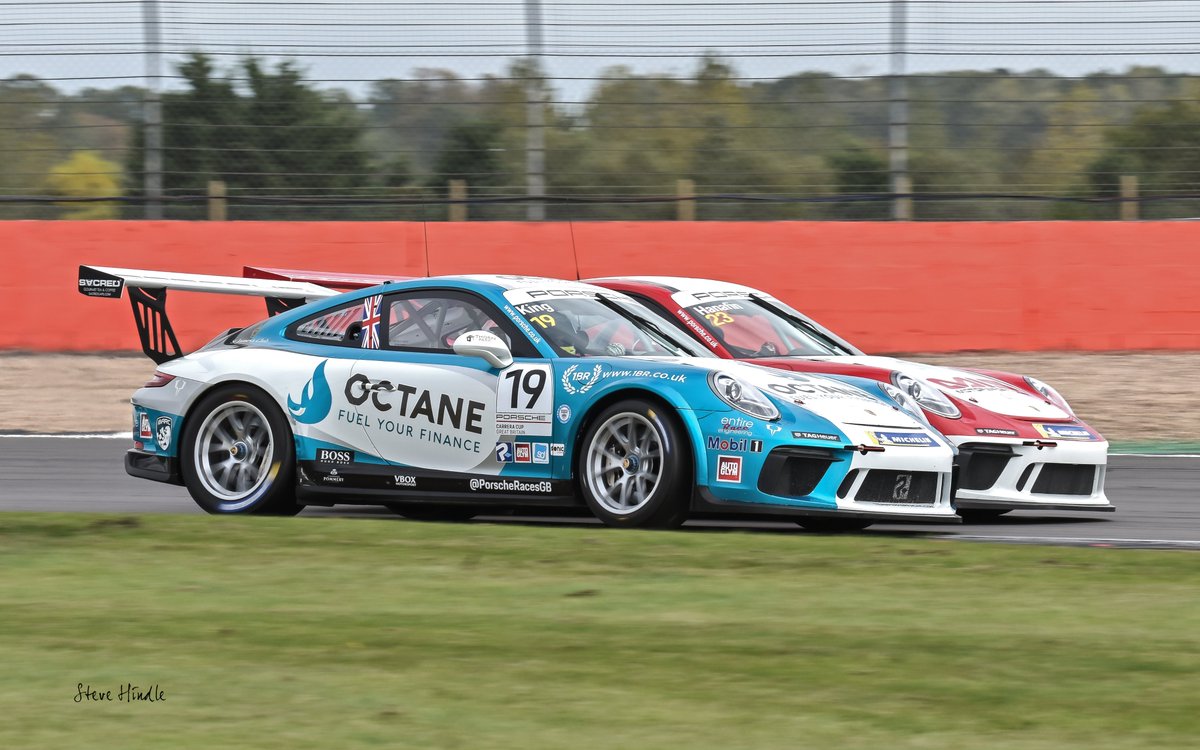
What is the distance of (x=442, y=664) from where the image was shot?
494cm

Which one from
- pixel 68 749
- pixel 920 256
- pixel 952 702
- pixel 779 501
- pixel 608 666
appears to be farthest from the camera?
pixel 920 256

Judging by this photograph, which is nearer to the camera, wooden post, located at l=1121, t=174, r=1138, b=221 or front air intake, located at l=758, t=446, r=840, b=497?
front air intake, located at l=758, t=446, r=840, b=497

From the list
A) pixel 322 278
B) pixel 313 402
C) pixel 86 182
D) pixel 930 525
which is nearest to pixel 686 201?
pixel 86 182

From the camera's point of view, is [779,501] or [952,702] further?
[779,501]

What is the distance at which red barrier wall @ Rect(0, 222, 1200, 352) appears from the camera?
14539 mm

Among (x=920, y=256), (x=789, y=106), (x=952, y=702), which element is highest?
(x=789, y=106)

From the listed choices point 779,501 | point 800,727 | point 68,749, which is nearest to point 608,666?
point 800,727

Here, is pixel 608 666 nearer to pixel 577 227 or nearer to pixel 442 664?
pixel 442 664

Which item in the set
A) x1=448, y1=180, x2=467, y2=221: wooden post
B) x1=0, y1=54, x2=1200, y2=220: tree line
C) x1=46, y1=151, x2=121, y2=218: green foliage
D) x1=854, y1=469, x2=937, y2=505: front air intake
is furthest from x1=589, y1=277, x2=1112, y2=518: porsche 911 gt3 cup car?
x1=46, y1=151, x2=121, y2=218: green foliage

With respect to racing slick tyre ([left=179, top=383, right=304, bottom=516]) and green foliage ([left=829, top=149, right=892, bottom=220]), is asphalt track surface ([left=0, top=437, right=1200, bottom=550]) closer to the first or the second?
racing slick tyre ([left=179, top=383, right=304, bottom=516])

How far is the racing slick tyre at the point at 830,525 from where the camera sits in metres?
8.33

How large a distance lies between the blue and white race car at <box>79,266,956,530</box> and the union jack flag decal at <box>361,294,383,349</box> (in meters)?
0.01

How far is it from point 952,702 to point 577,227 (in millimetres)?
11240

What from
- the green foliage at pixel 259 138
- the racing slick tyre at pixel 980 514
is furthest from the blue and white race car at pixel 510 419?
the green foliage at pixel 259 138
